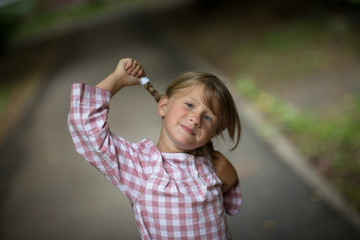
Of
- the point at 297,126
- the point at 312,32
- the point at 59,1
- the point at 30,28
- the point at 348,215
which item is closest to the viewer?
the point at 348,215

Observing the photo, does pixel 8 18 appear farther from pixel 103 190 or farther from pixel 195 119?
pixel 195 119

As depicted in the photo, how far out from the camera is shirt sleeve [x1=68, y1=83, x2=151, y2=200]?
6.06 ft

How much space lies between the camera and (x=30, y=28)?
1998 centimetres

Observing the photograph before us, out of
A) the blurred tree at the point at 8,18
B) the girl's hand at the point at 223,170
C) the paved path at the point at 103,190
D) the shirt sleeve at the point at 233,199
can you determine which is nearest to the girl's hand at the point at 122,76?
the girl's hand at the point at 223,170

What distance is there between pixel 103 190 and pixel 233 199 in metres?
2.80

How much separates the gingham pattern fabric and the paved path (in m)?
2.00

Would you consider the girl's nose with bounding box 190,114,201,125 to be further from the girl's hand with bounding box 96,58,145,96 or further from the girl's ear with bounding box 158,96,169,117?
the girl's hand with bounding box 96,58,145,96

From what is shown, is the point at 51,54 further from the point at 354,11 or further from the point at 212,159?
the point at 212,159

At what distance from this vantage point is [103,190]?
189 inches

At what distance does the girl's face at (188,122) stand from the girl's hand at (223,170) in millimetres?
201

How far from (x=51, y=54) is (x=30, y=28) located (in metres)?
8.88

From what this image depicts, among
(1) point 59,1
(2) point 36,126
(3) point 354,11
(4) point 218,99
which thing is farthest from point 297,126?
(1) point 59,1

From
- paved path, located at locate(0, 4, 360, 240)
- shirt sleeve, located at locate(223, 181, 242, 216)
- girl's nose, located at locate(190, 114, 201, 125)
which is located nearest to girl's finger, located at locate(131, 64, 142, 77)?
girl's nose, located at locate(190, 114, 201, 125)

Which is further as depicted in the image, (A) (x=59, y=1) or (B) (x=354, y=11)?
(A) (x=59, y=1)
